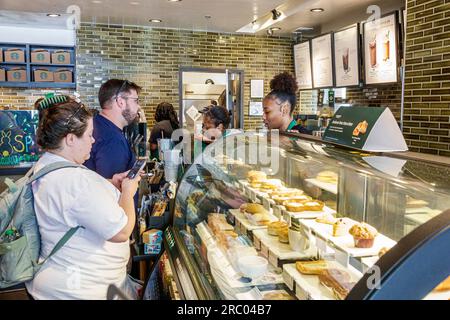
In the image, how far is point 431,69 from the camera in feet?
14.4

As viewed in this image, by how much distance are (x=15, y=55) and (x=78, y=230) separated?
7.37 m

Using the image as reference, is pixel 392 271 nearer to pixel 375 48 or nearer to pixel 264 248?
pixel 264 248

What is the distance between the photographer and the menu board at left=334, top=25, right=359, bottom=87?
6.46 meters

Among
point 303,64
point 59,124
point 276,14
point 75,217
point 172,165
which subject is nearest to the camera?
point 75,217

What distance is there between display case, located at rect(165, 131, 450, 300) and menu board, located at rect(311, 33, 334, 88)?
189 inches

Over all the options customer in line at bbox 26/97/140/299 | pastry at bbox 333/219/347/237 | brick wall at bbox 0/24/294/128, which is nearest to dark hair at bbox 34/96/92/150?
customer in line at bbox 26/97/140/299

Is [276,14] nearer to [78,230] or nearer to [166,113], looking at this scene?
[166,113]

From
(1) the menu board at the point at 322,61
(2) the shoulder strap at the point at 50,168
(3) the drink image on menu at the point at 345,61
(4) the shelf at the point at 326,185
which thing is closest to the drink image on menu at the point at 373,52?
(3) the drink image on menu at the point at 345,61

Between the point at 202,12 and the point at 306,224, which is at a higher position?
the point at 202,12

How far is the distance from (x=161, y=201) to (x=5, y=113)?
2.75m

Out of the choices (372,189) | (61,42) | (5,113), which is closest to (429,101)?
(372,189)

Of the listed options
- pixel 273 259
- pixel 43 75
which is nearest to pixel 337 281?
pixel 273 259

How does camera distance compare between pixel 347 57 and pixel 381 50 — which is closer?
pixel 381 50

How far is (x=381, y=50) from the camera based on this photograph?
19.5 feet
